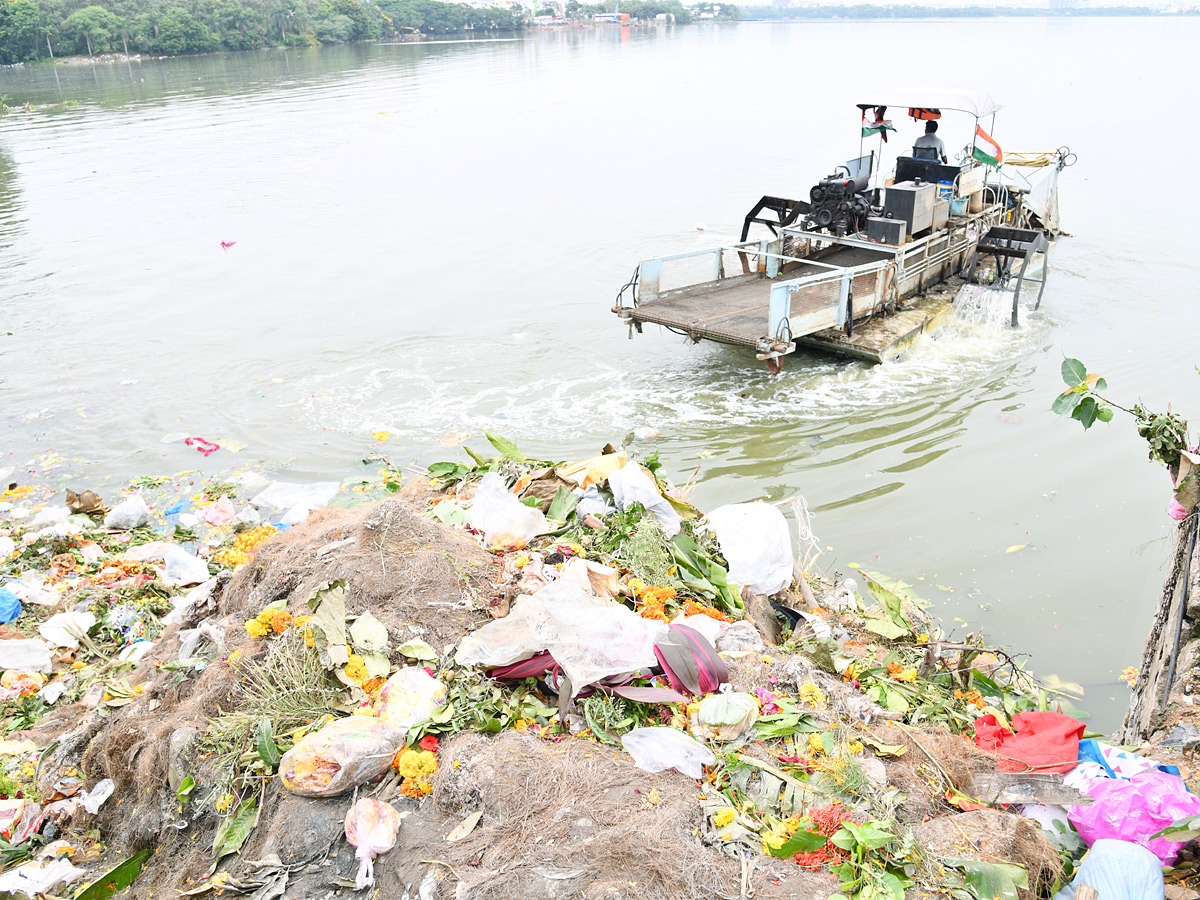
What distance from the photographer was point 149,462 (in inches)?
313

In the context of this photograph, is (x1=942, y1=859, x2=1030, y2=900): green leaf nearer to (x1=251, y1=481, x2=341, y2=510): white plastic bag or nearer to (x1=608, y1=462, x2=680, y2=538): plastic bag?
(x1=608, y1=462, x2=680, y2=538): plastic bag

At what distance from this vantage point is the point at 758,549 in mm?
4988

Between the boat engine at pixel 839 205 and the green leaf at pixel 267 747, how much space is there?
9047 millimetres

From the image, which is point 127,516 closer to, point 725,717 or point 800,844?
point 725,717

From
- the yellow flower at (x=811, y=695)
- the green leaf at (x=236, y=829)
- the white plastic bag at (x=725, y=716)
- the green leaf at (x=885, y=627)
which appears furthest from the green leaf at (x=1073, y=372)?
the green leaf at (x=236, y=829)

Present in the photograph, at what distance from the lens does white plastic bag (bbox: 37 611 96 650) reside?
4.80 metres

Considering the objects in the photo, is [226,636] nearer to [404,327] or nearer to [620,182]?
[404,327]

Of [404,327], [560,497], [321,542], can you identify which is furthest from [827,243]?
[321,542]

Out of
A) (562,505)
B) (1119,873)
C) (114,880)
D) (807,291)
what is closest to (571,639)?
(562,505)

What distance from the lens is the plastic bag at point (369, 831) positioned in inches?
113

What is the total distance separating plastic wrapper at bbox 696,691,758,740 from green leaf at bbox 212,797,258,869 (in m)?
1.81

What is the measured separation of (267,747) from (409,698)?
23.3 inches

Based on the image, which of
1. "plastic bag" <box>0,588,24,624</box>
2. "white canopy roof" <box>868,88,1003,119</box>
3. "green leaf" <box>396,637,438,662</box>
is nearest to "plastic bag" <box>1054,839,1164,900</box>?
"green leaf" <box>396,637,438,662</box>

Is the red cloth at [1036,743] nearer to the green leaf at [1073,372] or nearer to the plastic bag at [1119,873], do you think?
the plastic bag at [1119,873]
